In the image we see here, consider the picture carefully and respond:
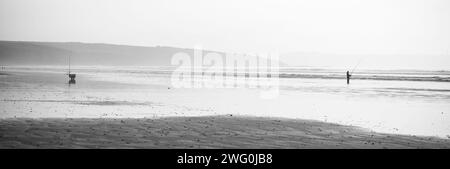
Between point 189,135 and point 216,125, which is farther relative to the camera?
point 216,125

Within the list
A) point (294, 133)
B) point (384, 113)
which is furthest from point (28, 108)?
point (384, 113)

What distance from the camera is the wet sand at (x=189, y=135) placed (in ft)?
44.1

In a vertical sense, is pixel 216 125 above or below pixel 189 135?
above

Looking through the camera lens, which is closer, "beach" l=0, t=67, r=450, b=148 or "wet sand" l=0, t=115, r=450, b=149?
"wet sand" l=0, t=115, r=450, b=149

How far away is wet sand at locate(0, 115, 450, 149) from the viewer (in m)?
13.4

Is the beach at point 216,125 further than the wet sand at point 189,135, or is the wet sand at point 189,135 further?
the beach at point 216,125

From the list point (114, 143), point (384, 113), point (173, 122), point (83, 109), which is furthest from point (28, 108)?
point (384, 113)

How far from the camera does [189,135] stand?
15.4 meters

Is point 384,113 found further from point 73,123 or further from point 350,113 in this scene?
point 73,123

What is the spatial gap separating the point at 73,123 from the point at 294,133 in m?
8.74
